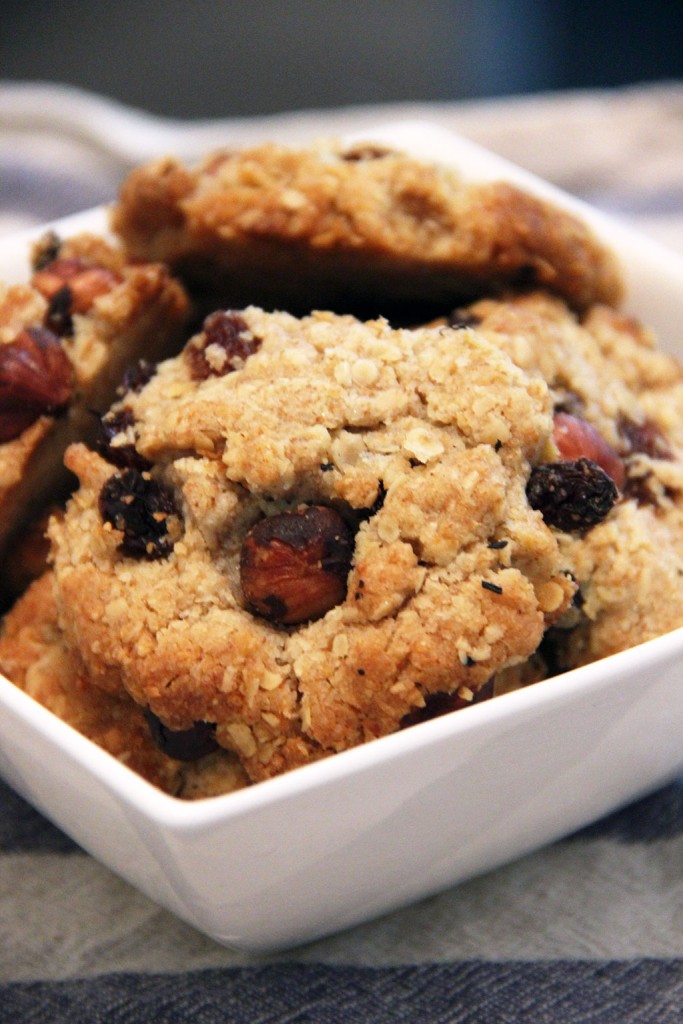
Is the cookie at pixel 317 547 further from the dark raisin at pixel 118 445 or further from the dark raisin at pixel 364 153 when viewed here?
the dark raisin at pixel 364 153

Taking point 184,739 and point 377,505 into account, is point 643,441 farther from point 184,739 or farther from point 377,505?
point 184,739

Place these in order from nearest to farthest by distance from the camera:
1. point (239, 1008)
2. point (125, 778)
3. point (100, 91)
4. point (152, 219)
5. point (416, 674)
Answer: point (125, 778) → point (416, 674) → point (239, 1008) → point (152, 219) → point (100, 91)

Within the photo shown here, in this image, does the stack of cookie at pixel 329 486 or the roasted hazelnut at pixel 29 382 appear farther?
the roasted hazelnut at pixel 29 382

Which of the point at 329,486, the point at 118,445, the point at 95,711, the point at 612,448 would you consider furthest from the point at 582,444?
the point at 95,711


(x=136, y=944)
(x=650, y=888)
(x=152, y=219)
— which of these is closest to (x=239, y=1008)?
(x=136, y=944)

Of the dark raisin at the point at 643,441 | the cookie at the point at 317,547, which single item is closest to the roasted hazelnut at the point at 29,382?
the cookie at the point at 317,547

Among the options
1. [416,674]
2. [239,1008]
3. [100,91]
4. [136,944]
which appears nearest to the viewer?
[416,674]

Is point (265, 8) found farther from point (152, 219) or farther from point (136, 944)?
point (136, 944)
